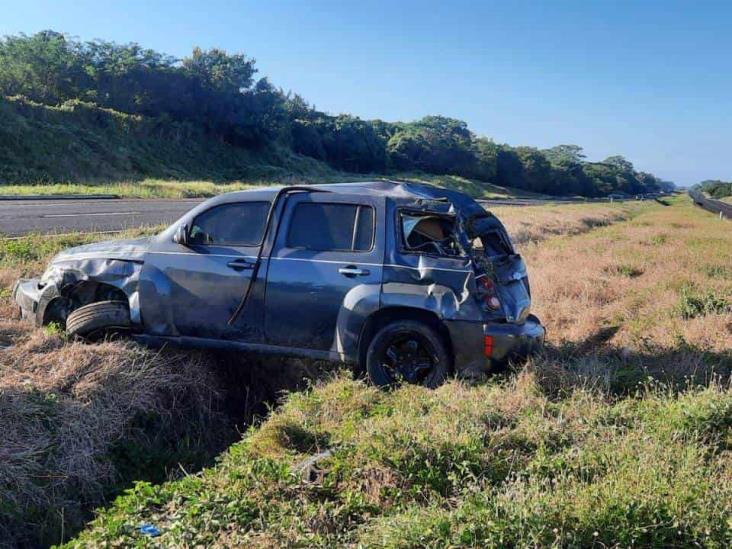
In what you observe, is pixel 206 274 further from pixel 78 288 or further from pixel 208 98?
pixel 208 98

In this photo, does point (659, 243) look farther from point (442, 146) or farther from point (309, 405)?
point (442, 146)

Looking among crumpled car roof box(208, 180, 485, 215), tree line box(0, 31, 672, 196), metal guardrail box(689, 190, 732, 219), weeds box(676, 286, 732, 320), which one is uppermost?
tree line box(0, 31, 672, 196)

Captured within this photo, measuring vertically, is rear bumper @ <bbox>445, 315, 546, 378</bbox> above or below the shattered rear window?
below

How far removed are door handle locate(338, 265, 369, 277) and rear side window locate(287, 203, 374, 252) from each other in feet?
0.63

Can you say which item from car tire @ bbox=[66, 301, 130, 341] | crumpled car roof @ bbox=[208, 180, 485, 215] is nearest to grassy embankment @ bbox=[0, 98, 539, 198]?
car tire @ bbox=[66, 301, 130, 341]

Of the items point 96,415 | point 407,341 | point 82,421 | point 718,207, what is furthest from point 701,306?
point 718,207

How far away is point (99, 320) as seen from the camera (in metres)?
5.82

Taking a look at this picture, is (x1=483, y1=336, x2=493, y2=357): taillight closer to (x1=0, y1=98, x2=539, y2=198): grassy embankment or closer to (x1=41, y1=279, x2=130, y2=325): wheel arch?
(x1=41, y1=279, x2=130, y2=325): wheel arch

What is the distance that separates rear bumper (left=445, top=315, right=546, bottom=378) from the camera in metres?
5.12

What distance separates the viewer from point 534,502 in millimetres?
3252

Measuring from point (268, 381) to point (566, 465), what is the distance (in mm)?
3377

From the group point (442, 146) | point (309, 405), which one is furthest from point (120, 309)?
point (442, 146)

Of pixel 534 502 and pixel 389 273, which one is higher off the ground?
pixel 389 273

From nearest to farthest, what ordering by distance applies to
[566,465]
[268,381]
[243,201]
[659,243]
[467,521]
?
[467,521] → [566,465] → [243,201] → [268,381] → [659,243]
